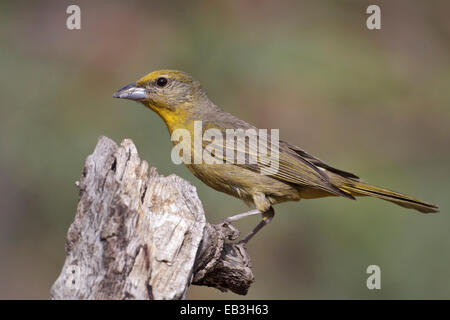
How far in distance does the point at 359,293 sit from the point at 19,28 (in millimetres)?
7160

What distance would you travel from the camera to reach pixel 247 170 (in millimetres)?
5234

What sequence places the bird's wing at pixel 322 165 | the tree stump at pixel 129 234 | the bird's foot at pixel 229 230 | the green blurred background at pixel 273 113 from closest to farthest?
the tree stump at pixel 129 234
the bird's foot at pixel 229 230
the bird's wing at pixel 322 165
the green blurred background at pixel 273 113

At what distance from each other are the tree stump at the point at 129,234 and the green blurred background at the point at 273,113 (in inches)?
128

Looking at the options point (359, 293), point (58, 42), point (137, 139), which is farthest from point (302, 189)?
point (58, 42)

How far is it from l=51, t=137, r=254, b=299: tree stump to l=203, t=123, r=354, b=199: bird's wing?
144 cm

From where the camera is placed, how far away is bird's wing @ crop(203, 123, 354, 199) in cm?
521

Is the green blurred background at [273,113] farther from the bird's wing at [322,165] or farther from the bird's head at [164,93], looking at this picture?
the bird's wing at [322,165]

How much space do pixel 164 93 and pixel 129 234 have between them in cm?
249

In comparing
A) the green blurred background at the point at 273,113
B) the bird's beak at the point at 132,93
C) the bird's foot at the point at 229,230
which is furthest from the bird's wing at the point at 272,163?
the green blurred background at the point at 273,113

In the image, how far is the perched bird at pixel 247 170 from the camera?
5176 mm

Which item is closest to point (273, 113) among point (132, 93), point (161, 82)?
point (161, 82)

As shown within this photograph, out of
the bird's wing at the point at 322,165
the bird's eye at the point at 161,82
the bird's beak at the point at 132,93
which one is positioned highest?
the bird's eye at the point at 161,82

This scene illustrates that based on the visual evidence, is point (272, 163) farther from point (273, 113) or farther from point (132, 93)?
point (273, 113)

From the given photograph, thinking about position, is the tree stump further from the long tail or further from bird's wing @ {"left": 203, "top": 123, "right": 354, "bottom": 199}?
the long tail
